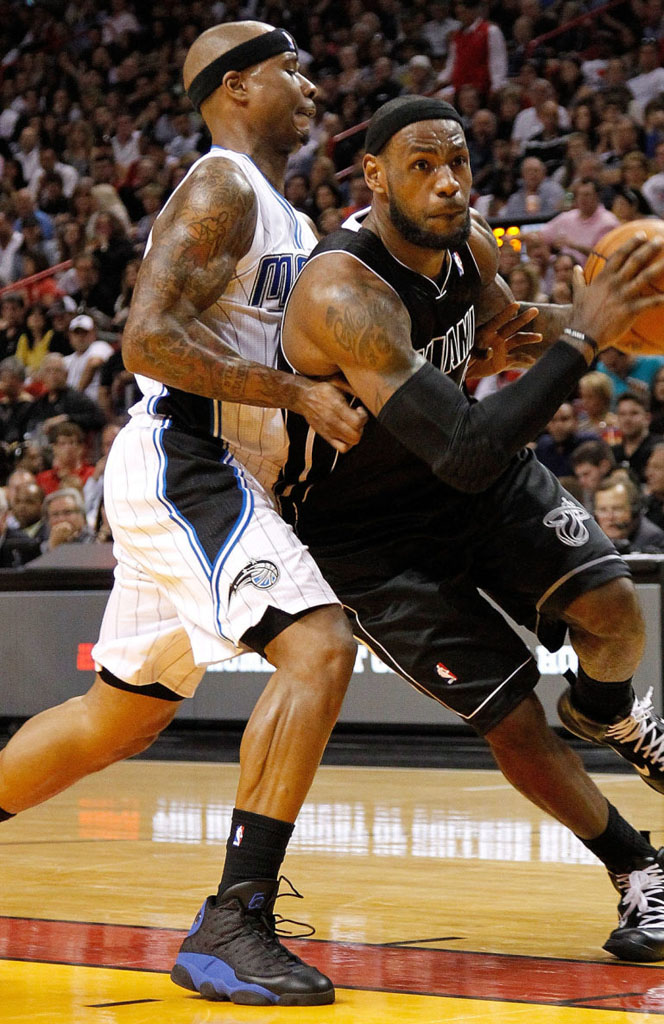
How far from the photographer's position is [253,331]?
3.32 m

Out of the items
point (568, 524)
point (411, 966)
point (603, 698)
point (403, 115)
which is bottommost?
point (411, 966)

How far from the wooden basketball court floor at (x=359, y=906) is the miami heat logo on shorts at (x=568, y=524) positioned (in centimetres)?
88

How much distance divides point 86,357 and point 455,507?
356 inches

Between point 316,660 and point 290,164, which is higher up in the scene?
point 316,660

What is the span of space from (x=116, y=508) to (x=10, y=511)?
278 inches

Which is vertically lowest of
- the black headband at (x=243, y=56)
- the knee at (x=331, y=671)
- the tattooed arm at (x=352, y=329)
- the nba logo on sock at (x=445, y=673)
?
the nba logo on sock at (x=445, y=673)

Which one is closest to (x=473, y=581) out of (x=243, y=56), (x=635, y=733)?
(x=635, y=733)

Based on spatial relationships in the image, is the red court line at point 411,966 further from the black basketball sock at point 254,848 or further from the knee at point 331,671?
the knee at point 331,671

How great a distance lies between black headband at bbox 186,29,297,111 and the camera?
11.5ft

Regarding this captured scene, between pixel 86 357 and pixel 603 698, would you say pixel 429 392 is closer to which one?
pixel 603 698

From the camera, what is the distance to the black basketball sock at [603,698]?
3.36 m

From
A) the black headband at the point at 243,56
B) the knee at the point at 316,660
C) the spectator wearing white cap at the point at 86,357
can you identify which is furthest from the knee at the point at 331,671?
the spectator wearing white cap at the point at 86,357

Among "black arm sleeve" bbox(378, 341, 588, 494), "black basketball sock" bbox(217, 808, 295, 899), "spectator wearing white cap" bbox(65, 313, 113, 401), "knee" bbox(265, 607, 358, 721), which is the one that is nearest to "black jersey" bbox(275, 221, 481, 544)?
"black arm sleeve" bbox(378, 341, 588, 494)

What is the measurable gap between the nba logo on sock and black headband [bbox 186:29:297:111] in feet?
4.71
